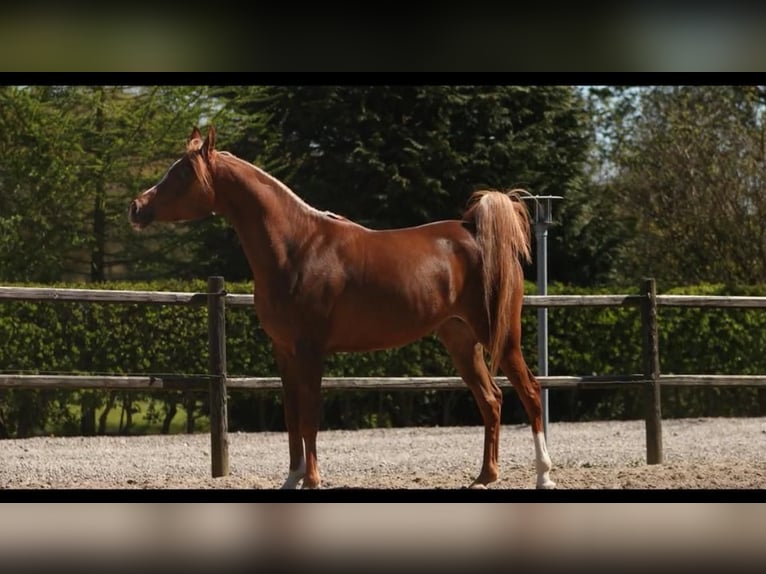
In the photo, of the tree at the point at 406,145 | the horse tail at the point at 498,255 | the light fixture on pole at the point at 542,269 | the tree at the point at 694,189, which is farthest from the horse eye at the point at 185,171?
the tree at the point at 694,189

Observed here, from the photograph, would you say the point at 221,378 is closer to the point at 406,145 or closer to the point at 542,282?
the point at 542,282

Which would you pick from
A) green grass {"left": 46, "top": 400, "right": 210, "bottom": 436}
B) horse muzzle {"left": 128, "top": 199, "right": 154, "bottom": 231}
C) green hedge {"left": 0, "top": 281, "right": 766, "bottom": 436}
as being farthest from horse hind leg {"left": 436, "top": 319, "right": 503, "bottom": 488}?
green grass {"left": 46, "top": 400, "right": 210, "bottom": 436}

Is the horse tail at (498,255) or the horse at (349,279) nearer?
the horse at (349,279)

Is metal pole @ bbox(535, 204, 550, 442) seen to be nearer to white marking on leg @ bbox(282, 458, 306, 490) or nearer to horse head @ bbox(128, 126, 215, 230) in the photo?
white marking on leg @ bbox(282, 458, 306, 490)

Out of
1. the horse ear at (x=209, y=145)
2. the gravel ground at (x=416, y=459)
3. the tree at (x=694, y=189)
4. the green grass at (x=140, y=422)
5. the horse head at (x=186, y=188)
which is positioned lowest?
the gravel ground at (x=416, y=459)

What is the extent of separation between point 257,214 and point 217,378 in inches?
47.3

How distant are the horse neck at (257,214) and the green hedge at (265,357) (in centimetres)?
279

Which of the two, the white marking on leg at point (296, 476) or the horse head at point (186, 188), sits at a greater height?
the horse head at point (186, 188)

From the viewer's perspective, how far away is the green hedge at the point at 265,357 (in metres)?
8.20

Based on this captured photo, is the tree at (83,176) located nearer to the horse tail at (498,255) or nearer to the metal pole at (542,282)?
the metal pole at (542,282)

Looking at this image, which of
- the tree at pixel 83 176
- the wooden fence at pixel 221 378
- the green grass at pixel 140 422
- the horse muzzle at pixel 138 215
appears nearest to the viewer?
the horse muzzle at pixel 138 215

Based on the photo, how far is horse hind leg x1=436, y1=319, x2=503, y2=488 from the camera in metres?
5.50

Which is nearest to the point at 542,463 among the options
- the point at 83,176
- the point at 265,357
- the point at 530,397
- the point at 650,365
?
the point at 530,397
